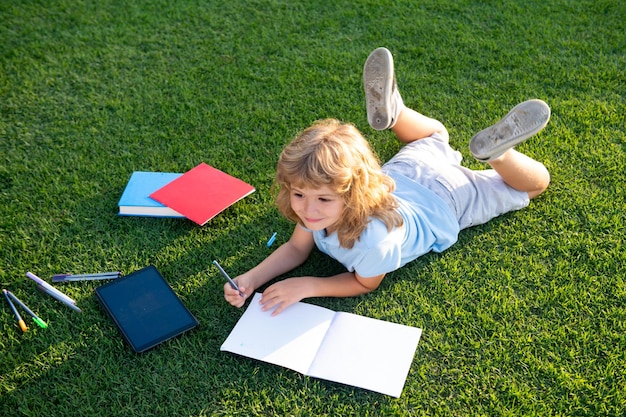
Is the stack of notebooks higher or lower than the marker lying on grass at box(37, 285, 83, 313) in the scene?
higher

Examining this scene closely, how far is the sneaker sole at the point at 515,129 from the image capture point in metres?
2.59

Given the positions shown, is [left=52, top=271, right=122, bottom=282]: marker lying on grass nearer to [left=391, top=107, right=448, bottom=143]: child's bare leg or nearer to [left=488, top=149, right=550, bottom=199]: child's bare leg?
[left=391, top=107, right=448, bottom=143]: child's bare leg

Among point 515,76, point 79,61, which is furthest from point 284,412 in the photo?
point 79,61

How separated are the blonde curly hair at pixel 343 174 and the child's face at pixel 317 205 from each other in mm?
26

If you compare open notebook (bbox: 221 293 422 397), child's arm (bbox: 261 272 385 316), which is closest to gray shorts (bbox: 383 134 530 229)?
child's arm (bbox: 261 272 385 316)

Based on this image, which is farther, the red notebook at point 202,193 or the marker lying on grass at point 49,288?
the red notebook at point 202,193

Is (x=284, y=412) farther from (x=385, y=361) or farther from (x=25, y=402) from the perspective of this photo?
(x=25, y=402)

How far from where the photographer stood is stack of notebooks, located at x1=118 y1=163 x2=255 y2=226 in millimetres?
2951

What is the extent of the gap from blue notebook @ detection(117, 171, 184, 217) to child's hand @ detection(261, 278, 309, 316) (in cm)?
71

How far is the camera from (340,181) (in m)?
2.20

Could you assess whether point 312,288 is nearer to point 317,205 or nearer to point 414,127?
point 317,205

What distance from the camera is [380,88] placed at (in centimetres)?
292

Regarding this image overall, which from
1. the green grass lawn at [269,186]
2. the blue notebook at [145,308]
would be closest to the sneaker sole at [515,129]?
the green grass lawn at [269,186]

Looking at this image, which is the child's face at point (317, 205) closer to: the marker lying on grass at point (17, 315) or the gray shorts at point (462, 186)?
the gray shorts at point (462, 186)
